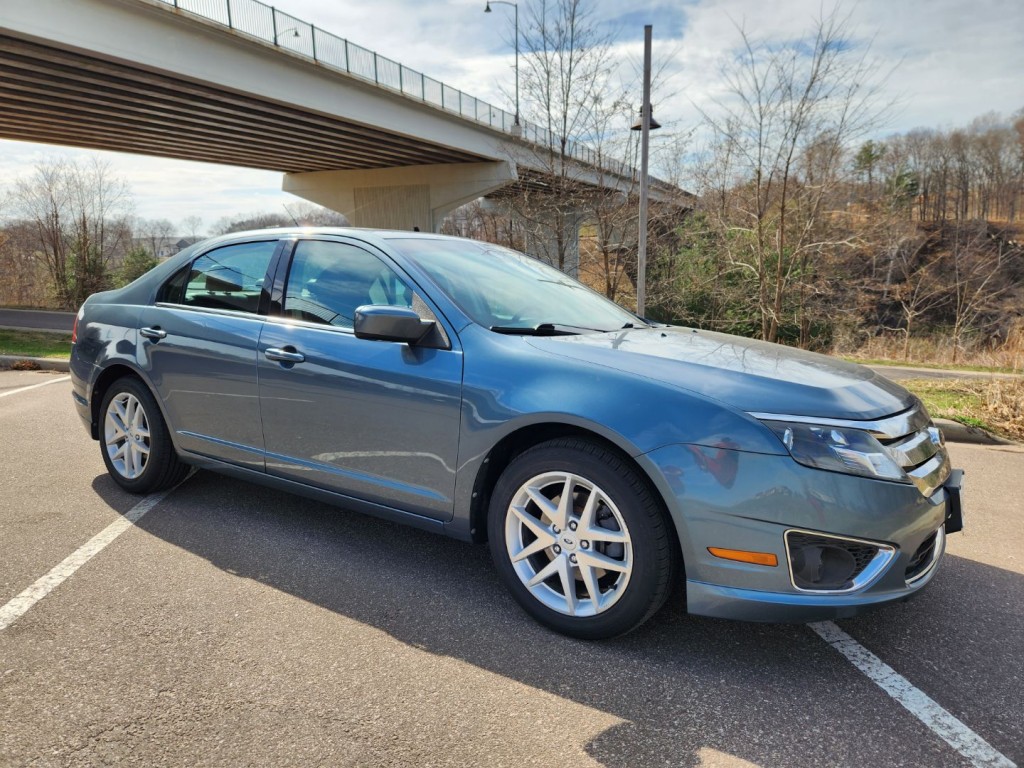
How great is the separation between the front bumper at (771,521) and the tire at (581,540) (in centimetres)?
12

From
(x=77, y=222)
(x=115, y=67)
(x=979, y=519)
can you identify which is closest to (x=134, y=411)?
(x=979, y=519)

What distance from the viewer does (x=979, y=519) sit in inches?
163

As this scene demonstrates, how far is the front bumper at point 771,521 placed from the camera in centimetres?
227

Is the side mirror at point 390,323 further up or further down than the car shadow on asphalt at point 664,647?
further up

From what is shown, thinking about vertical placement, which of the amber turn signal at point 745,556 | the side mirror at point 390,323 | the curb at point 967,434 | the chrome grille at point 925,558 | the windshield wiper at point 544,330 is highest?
the side mirror at point 390,323

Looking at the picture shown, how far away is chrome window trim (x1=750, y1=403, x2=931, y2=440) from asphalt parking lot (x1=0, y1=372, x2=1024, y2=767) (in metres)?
0.85

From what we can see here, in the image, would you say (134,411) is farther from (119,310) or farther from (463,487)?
(463,487)

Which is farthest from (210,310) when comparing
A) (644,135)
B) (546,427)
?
(644,135)

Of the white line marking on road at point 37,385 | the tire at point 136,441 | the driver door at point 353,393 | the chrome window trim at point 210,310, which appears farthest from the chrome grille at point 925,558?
the white line marking on road at point 37,385

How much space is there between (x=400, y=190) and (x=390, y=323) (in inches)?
1416

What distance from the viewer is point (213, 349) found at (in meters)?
3.70

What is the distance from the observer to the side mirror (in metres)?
2.86

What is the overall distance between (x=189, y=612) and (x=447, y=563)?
1155mm

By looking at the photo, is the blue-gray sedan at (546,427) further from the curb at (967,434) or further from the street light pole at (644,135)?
the street light pole at (644,135)
